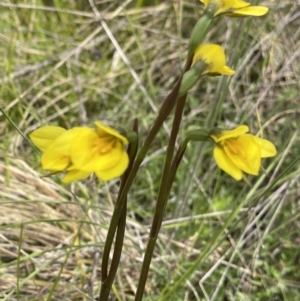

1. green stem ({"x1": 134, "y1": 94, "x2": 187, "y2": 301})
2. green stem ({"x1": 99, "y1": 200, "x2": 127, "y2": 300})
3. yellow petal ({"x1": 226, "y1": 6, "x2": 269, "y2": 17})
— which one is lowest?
green stem ({"x1": 99, "y1": 200, "x2": 127, "y2": 300})

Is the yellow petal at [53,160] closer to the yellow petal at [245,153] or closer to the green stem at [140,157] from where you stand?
the green stem at [140,157]

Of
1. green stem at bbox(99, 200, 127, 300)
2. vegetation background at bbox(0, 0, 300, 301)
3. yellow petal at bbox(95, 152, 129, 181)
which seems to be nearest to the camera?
yellow petal at bbox(95, 152, 129, 181)

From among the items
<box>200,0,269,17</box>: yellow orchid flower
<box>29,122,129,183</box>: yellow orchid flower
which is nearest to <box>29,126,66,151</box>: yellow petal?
<box>29,122,129,183</box>: yellow orchid flower

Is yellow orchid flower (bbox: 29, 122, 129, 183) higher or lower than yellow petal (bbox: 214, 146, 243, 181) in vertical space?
higher

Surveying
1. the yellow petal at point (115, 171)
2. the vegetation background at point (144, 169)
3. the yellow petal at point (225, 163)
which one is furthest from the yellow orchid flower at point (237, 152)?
the vegetation background at point (144, 169)

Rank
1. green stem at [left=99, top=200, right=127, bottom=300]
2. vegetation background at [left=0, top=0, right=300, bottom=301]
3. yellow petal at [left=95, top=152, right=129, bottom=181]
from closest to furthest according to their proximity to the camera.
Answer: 1. yellow petal at [left=95, top=152, right=129, bottom=181]
2. green stem at [left=99, top=200, right=127, bottom=300]
3. vegetation background at [left=0, top=0, right=300, bottom=301]

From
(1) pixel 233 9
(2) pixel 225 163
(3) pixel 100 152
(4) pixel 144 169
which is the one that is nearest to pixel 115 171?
(3) pixel 100 152

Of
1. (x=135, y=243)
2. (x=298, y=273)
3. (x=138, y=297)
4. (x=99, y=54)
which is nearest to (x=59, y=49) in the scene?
(x=99, y=54)

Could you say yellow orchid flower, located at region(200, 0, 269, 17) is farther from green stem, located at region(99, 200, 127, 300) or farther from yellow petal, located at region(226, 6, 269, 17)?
green stem, located at region(99, 200, 127, 300)
